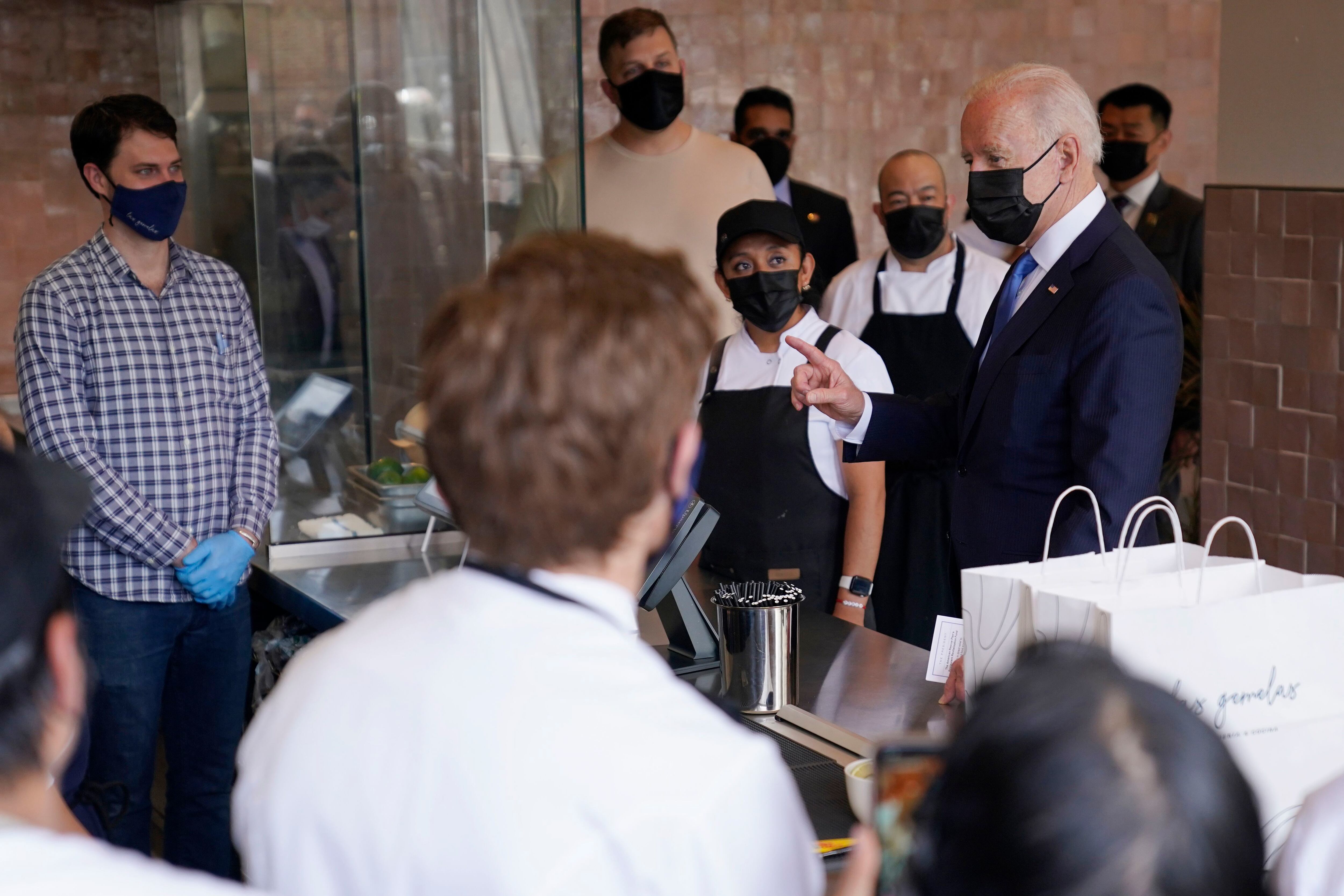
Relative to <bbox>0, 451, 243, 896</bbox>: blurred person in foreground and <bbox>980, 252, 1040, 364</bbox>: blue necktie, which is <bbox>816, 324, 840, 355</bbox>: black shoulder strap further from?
<bbox>0, 451, 243, 896</bbox>: blurred person in foreground

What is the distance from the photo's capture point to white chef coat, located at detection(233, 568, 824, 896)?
32.8 inches

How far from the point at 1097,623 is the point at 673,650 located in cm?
102

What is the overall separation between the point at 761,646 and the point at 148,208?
4.94 ft

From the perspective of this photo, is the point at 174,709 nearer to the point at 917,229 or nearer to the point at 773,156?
the point at 917,229

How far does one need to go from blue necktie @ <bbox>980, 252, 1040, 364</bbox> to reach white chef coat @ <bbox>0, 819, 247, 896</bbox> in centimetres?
183

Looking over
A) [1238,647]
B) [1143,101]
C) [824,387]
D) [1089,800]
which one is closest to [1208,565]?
[1238,647]

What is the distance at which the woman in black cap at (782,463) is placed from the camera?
9.23 feet

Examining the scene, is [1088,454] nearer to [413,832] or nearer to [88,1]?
[413,832]

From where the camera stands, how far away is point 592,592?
3.10 ft

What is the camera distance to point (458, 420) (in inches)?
36.8

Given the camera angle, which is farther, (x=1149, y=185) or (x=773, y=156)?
(x=1149, y=185)

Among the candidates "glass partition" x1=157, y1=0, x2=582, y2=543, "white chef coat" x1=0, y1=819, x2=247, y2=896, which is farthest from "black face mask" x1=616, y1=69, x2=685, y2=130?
"white chef coat" x1=0, y1=819, x2=247, y2=896

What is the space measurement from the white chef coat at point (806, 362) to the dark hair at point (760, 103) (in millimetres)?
2504

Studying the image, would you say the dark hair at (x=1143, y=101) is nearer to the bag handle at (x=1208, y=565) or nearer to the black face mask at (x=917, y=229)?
the black face mask at (x=917, y=229)
